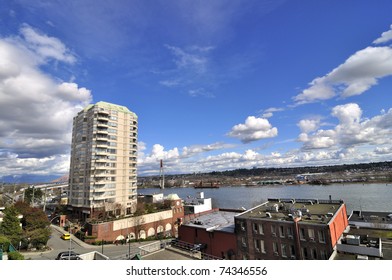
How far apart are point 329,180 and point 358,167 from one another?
6297 millimetres

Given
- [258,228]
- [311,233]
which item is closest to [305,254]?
[311,233]

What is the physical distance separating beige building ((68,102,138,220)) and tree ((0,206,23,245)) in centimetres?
666

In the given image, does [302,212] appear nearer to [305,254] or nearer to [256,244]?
[305,254]

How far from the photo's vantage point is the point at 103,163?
57.3 feet

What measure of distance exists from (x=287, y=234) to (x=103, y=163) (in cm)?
1415

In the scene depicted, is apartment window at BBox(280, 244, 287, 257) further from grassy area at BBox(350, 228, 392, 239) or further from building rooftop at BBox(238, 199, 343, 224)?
grassy area at BBox(350, 228, 392, 239)

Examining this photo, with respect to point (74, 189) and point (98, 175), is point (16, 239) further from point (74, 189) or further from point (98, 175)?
point (74, 189)

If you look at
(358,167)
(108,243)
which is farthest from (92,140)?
A: (358,167)

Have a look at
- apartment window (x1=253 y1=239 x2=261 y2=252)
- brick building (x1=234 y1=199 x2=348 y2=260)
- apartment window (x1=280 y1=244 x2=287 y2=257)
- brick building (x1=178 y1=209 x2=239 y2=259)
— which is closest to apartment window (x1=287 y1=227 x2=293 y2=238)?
brick building (x1=234 y1=199 x2=348 y2=260)

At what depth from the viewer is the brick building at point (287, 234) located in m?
6.14

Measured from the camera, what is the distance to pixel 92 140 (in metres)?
17.3

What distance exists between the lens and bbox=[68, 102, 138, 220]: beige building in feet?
55.4

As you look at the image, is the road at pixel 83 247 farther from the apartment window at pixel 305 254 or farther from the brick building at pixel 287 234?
the apartment window at pixel 305 254

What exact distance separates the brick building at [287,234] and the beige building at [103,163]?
11.2 metres
